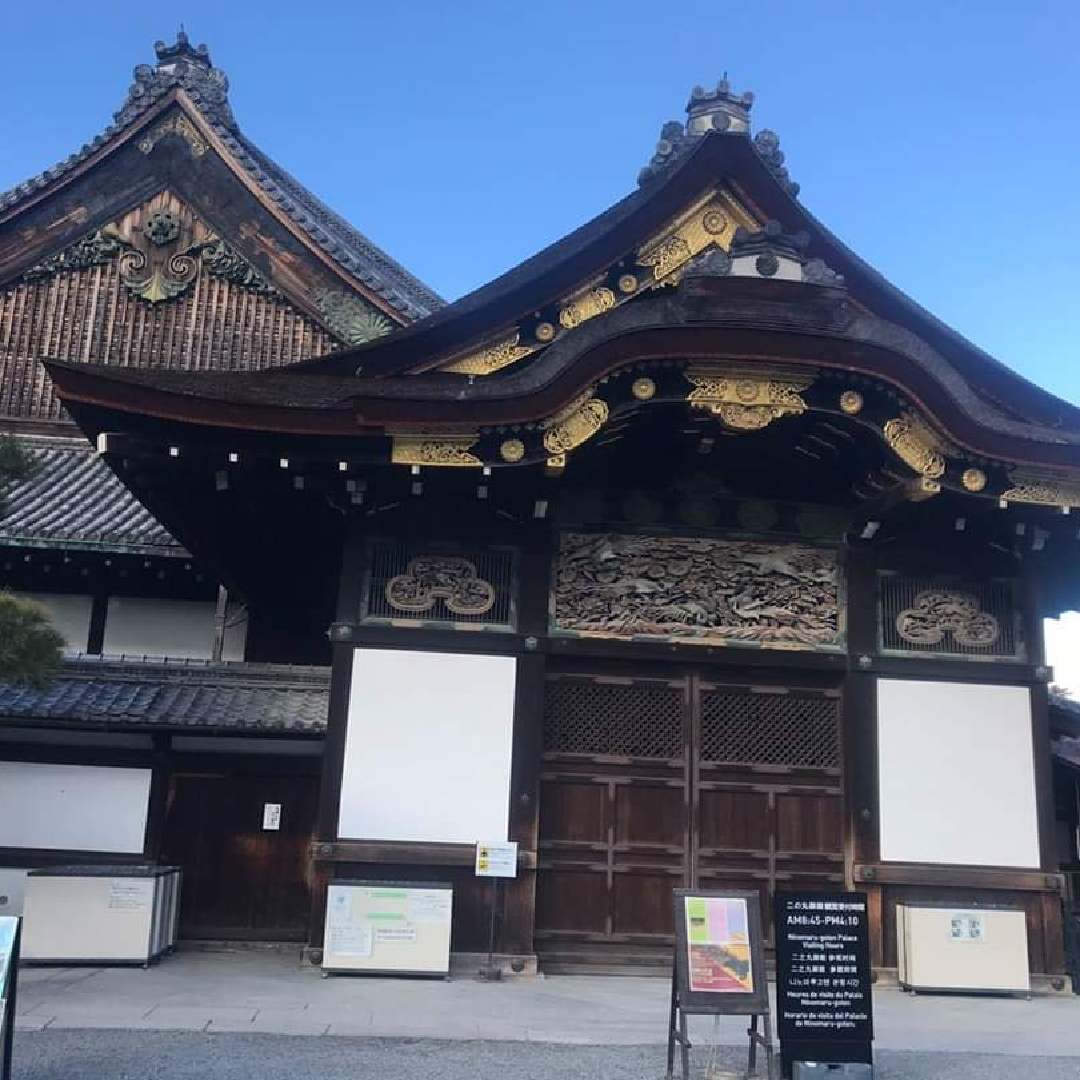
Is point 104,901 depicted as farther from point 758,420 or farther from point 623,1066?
point 758,420

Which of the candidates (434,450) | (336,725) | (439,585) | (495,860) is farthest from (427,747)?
(434,450)

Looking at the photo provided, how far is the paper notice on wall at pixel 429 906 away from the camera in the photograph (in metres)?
9.74

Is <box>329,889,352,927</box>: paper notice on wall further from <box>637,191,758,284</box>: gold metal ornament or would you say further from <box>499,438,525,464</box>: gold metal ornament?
<box>637,191,758,284</box>: gold metal ornament

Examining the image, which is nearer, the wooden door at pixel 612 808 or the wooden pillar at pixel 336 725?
the wooden pillar at pixel 336 725

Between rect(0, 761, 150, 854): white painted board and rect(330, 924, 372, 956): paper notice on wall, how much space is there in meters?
3.69

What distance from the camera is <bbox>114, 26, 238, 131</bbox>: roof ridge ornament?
18656 mm

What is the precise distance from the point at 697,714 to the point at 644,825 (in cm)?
117

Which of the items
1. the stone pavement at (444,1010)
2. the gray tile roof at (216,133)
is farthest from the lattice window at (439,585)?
the gray tile roof at (216,133)

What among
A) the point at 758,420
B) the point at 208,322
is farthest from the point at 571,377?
the point at 208,322

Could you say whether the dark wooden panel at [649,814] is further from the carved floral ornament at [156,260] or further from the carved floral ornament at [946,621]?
the carved floral ornament at [156,260]

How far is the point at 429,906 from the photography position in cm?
976

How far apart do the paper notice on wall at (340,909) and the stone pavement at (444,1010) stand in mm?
447

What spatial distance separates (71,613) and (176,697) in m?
2.59

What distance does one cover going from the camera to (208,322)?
59.0ft
